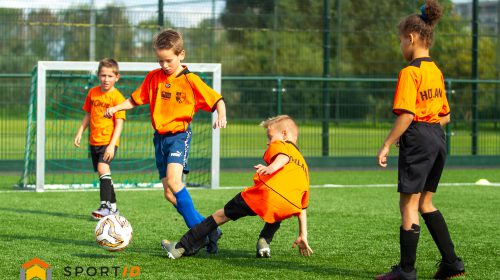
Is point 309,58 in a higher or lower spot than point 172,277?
higher

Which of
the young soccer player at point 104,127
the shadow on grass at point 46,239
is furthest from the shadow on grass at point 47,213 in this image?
the shadow on grass at point 46,239

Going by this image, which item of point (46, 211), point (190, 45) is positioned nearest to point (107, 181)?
point (46, 211)

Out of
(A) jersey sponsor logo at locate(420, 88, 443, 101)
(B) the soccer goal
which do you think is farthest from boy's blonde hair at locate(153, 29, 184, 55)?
(B) the soccer goal

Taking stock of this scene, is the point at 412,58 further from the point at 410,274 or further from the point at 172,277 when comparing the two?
the point at 172,277

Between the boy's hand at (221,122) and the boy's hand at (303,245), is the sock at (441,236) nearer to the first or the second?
the boy's hand at (303,245)

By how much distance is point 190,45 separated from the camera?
684 inches

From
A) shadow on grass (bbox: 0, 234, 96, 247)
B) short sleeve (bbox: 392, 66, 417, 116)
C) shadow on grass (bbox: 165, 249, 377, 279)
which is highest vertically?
short sleeve (bbox: 392, 66, 417, 116)

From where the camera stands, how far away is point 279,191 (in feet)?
21.3

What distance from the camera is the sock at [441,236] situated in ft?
19.8

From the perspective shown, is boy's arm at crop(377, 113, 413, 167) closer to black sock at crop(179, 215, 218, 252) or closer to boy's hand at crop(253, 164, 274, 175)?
boy's hand at crop(253, 164, 274, 175)

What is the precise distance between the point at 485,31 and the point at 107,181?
12826 millimetres

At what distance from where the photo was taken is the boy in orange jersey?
21.2 ft

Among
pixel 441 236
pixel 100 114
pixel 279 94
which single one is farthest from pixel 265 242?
pixel 279 94

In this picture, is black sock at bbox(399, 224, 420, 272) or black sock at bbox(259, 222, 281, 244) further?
black sock at bbox(259, 222, 281, 244)
